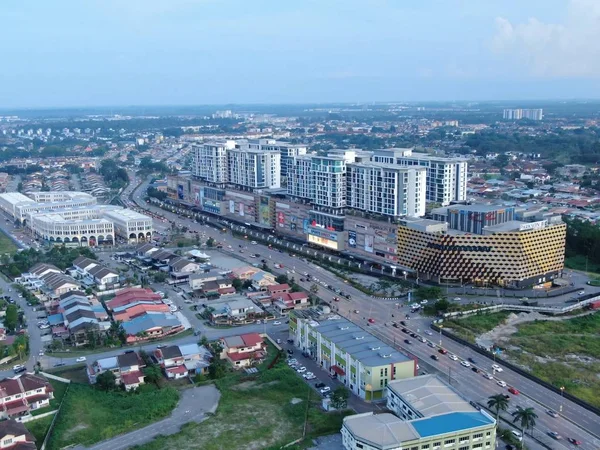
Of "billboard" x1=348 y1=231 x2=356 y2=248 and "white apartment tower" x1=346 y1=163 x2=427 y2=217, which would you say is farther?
"billboard" x1=348 y1=231 x2=356 y2=248

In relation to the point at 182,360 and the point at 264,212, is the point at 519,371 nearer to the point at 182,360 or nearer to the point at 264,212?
the point at 182,360

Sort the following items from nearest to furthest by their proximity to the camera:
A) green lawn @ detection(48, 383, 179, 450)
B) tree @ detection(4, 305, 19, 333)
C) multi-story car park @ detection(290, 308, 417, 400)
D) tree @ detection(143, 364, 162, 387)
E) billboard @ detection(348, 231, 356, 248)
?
green lawn @ detection(48, 383, 179, 450) < multi-story car park @ detection(290, 308, 417, 400) < tree @ detection(143, 364, 162, 387) < tree @ detection(4, 305, 19, 333) < billboard @ detection(348, 231, 356, 248)

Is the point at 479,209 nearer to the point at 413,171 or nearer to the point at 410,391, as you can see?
the point at 413,171

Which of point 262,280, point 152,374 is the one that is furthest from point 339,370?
point 262,280

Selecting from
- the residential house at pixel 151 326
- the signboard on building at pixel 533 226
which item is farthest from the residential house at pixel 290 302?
the signboard on building at pixel 533 226

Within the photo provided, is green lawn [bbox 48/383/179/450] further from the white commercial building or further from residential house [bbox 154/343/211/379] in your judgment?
the white commercial building

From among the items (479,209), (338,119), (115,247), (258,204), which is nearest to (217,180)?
(258,204)

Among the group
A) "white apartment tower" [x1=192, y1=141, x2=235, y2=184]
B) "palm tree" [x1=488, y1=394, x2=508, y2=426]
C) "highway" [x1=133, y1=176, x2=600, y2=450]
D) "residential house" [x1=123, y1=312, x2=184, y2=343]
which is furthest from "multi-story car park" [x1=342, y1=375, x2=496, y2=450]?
"white apartment tower" [x1=192, y1=141, x2=235, y2=184]
